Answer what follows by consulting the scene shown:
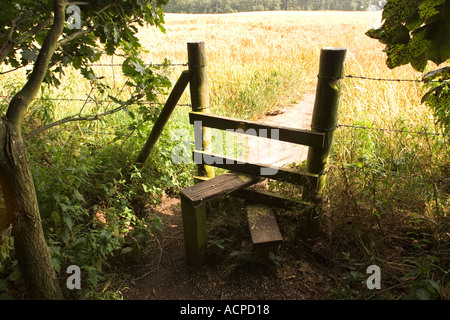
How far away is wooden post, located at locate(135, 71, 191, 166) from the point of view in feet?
9.37

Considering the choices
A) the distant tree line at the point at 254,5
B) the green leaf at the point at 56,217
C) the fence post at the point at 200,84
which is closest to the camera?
the green leaf at the point at 56,217

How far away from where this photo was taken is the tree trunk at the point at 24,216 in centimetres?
160

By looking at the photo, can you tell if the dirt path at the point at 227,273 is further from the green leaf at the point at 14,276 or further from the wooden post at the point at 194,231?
the green leaf at the point at 14,276

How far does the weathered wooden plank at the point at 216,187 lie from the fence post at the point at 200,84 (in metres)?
0.41

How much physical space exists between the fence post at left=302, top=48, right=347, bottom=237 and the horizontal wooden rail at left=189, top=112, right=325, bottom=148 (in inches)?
3.0

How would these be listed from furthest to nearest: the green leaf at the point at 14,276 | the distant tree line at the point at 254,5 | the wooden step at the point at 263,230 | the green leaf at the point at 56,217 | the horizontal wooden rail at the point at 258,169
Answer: the distant tree line at the point at 254,5 → the horizontal wooden rail at the point at 258,169 → the wooden step at the point at 263,230 → the green leaf at the point at 56,217 → the green leaf at the point at 14,276

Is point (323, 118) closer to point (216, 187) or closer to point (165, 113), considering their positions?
point (216, 187)

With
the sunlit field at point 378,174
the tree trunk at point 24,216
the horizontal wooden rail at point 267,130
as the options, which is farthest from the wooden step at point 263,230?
the tree trunk at point 24,216

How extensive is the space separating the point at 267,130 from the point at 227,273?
114cm

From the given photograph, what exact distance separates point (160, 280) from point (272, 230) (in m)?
0.92

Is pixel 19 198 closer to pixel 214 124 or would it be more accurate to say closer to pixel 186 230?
pixel 186 230

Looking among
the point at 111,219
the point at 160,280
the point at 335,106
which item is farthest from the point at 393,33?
the point at 111,219

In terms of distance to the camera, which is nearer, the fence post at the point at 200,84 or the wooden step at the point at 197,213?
the wooden step at the point at 197,213
